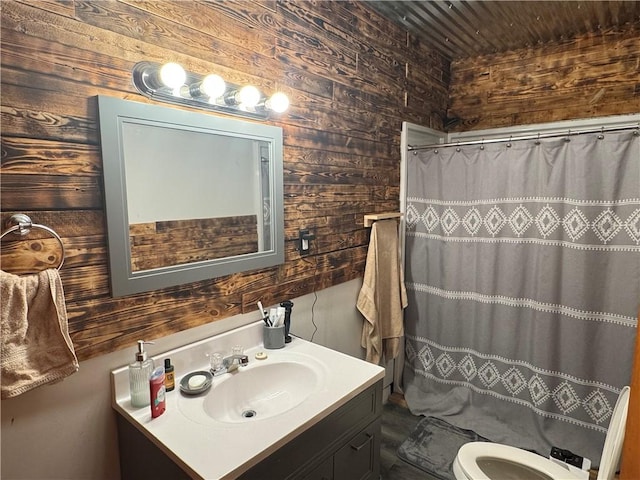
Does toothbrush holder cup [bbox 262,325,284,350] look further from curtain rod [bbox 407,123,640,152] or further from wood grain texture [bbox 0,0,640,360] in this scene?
curtain rod [bbox 407,123,640,152]

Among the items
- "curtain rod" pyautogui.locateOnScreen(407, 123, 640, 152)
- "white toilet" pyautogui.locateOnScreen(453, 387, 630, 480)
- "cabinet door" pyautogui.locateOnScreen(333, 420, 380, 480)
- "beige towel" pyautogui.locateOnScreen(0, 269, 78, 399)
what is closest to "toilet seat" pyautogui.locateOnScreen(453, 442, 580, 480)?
"white toilet" pyautogui.locateOnScreen(453, 387, 630, 480)

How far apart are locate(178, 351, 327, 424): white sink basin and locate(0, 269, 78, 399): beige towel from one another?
40 centimetres

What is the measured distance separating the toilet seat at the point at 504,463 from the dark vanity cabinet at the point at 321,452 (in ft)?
1.13

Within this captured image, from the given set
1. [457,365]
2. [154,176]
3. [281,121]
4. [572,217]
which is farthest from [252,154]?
[457,365]

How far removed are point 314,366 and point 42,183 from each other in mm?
1078

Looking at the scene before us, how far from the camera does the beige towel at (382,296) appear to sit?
216cm

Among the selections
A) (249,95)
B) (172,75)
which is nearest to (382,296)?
(249,95)

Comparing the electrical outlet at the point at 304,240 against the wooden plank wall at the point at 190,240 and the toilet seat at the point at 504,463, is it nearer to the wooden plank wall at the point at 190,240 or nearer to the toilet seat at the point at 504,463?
the wooden plank wall at the point at 190,240

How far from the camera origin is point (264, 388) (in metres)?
1.47

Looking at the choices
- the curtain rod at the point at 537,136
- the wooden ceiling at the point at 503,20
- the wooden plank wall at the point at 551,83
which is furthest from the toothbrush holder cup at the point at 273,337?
the wooden plank wall at the point at 551,83

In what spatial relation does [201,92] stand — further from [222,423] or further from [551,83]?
[551,83]

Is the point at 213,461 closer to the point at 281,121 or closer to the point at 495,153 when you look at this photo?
the point at 281,121

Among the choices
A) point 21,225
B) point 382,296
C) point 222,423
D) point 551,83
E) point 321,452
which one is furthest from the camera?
point 551,83

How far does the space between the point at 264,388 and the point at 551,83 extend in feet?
8.76
